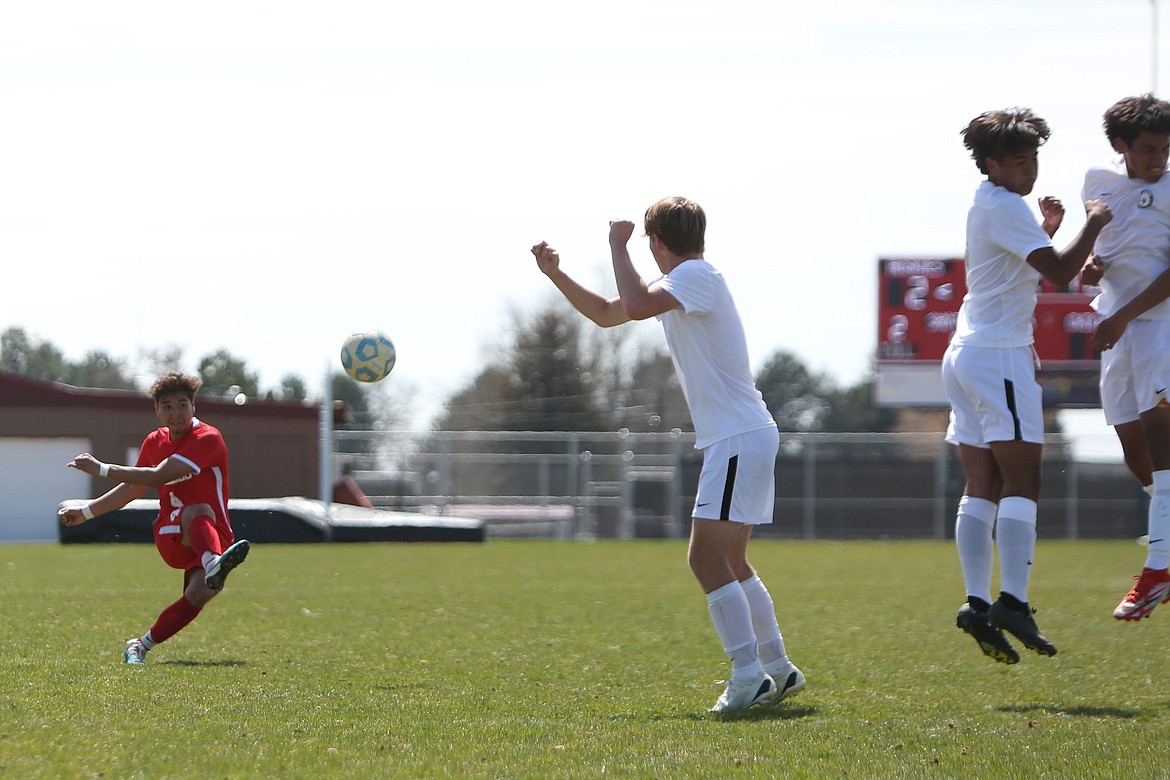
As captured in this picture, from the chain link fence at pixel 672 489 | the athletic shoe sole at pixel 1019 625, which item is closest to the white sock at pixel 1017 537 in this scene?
the athletic shoe sole at pixel 1019 625

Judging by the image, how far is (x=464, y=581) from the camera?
49.8 ft

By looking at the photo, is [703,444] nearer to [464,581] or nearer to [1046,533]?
[464,581]

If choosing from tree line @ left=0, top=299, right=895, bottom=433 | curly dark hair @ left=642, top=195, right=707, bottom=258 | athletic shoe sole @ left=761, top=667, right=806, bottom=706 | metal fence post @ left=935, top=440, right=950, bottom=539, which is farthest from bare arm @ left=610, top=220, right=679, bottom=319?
tree line @ left=0, top=299, right=895, bottom=433

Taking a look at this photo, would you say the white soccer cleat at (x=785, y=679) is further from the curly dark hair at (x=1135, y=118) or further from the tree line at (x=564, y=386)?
the tree line at (x=564, y=386)

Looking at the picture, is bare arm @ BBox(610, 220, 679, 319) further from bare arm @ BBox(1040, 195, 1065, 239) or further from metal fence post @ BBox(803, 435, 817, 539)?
metal fence post @ BBox(803, 435, 817, 539)

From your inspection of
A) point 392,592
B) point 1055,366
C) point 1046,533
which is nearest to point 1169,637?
point 392,592

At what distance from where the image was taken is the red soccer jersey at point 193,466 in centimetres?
760

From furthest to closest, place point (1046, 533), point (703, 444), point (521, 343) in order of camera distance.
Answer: point (521, 343), point (1046, 533), point (703, 444)

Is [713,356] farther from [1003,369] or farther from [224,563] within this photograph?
[224,563]

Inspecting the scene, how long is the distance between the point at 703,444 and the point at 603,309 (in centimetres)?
69

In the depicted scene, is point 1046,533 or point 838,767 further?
point 1046,533

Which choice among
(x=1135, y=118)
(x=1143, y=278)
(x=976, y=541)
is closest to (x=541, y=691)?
(x=976, y=541)

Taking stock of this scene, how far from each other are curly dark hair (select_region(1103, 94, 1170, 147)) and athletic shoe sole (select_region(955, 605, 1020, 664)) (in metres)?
2.21

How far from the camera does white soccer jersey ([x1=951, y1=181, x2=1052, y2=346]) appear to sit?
594 centimetres
